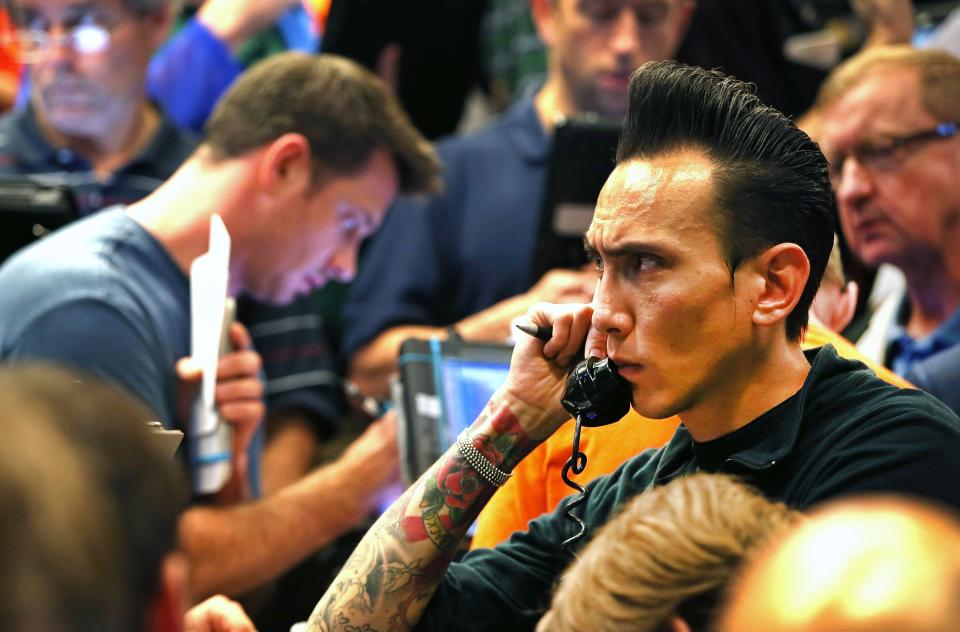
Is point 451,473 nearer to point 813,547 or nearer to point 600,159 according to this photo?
point 813,547

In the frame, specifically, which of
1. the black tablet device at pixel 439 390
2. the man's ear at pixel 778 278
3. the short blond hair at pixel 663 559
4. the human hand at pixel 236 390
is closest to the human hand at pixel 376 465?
the human hand at pixel 236 390

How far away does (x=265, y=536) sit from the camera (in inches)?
146

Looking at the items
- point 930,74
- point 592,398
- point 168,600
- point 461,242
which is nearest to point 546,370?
point 592,398

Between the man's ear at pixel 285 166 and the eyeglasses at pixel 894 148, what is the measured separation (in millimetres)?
1392

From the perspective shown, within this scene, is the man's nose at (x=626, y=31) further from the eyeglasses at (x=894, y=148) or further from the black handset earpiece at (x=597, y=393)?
the black handset earpiece at (x=597, y=393)

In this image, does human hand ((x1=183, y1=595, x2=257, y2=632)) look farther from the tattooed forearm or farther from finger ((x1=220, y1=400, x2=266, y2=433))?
finger ((x1=220, y1=400, x2=266, y2=433))

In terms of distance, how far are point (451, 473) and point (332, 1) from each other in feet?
9.20

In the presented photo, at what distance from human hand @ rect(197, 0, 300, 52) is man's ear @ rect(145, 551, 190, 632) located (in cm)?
365

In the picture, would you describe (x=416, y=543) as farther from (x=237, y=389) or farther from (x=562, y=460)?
(x=237, y=389)

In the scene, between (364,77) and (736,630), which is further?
(364,77)

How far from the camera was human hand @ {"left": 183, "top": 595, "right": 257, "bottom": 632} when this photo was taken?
8.28 ft

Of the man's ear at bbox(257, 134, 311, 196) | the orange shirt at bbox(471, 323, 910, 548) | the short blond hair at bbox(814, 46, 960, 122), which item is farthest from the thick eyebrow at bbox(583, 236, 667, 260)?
the short blond hair at bbox(814, 46, 960, 122)

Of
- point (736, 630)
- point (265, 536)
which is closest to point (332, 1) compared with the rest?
point (265, 536)

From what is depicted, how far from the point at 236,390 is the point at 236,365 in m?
0.06
